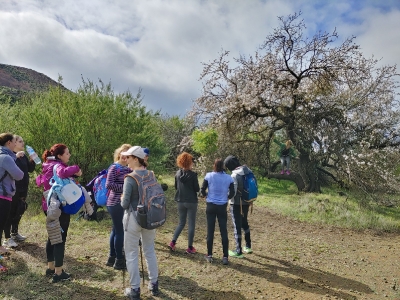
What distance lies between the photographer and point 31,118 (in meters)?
8.75

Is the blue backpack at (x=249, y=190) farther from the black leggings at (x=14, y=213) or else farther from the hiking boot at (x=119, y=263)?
the black leggings at (x=14, y=213)

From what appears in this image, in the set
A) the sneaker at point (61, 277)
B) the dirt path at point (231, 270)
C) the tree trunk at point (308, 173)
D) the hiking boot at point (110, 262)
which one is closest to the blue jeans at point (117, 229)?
the hiking boot at point (110, 262)

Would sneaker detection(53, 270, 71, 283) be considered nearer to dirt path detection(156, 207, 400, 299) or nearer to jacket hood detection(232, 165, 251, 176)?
dirt path detection(156, 207, 400, 299)

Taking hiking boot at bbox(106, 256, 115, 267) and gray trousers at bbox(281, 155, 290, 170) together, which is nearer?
hiking boot at bbox(106, 256, 115, 267)

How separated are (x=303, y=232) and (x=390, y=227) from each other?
2951 millimetres

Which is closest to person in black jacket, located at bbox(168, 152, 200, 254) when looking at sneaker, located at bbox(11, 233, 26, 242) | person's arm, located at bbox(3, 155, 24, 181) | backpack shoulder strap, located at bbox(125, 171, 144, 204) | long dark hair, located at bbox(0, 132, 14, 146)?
backpack shoulder strap, located at bbox(125, 171, 144, 204)

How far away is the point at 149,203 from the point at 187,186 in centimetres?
178

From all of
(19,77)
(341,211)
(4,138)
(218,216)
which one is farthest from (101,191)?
(19,77)

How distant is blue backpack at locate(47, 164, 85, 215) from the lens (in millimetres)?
3754

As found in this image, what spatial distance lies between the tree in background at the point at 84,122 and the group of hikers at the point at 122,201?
3909mm

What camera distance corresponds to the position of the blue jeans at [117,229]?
4285 mm

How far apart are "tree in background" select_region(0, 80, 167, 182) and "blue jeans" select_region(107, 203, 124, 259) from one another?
17.4ft

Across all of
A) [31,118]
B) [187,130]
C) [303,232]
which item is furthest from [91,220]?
[187,130]

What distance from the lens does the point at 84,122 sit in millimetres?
9070
